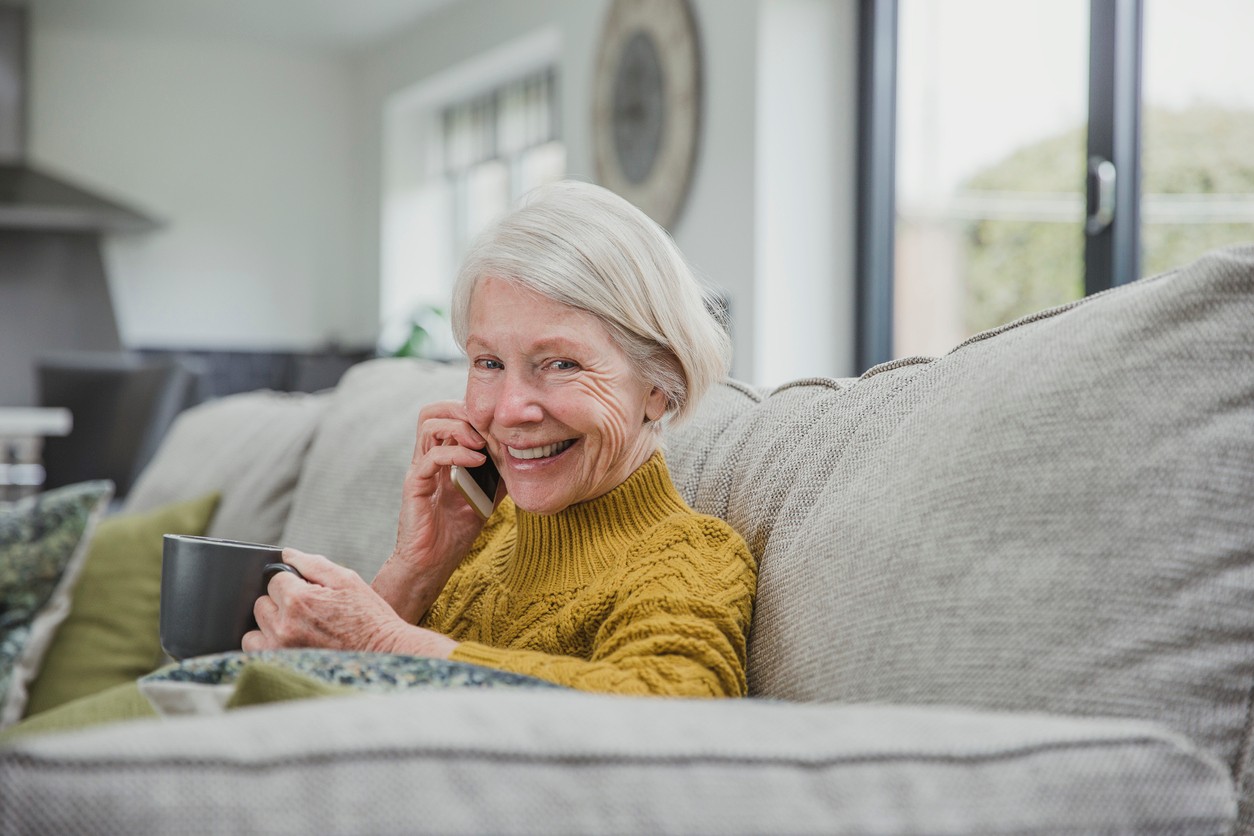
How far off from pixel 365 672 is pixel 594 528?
42 cm

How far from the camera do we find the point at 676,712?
21.8 inches

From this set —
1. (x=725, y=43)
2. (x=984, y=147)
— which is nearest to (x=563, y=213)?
(x=984, y=147)

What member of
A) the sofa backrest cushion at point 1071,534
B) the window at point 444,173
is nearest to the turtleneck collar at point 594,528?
the sofa backrest cushion at point 1071,534

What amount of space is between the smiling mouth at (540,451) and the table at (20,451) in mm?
3664

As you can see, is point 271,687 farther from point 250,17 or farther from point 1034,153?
point 250,17

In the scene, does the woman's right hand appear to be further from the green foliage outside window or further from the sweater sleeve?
the green foliage outside window

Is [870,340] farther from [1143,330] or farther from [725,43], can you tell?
[1143,330]

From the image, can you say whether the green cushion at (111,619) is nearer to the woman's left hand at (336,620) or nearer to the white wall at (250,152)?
the woman's left hand at (336,620)

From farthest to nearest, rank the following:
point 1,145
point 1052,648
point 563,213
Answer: point 1,145
point 563,213
point 1052,648

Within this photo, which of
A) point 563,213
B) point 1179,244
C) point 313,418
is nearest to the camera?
point 563,213

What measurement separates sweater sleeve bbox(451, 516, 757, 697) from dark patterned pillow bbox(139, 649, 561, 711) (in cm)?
14

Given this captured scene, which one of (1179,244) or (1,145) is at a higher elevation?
(1,145)

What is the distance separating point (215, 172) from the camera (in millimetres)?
7637

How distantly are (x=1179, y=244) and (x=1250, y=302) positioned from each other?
276 cm
